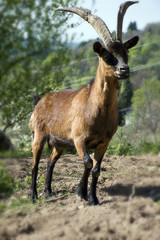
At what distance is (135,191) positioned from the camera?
532cm

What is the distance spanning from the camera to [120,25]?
611 cm

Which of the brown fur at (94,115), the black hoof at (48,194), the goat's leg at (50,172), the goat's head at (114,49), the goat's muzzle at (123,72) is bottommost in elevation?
the black hoof at (48,194)

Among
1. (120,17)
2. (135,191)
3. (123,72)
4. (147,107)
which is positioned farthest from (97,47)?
(147,107)

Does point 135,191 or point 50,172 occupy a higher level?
point 135,191

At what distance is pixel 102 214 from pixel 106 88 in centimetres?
201

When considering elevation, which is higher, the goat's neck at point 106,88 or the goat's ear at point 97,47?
the goat's ear at point 97,47

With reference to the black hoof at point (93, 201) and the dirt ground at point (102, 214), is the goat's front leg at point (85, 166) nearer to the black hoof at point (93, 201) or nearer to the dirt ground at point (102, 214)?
the dirt ground at point (102, 214)

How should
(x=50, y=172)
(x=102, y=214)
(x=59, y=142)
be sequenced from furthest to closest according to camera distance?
(x=50, y=172)
(x=59, y=142)
(x=102, y=214)

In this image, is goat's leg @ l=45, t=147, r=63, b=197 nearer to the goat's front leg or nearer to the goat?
the goat

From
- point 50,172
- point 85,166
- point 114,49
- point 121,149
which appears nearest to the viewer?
point 114,49

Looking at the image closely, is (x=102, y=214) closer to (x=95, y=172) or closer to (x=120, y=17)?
(x=95, y=172)

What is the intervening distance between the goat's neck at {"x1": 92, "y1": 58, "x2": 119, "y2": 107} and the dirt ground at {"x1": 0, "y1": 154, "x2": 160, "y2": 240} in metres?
1.21

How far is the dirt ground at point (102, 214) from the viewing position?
12.6 feet

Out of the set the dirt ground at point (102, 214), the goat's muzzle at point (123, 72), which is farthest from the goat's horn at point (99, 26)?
the dirt ground at point (102, 214)
